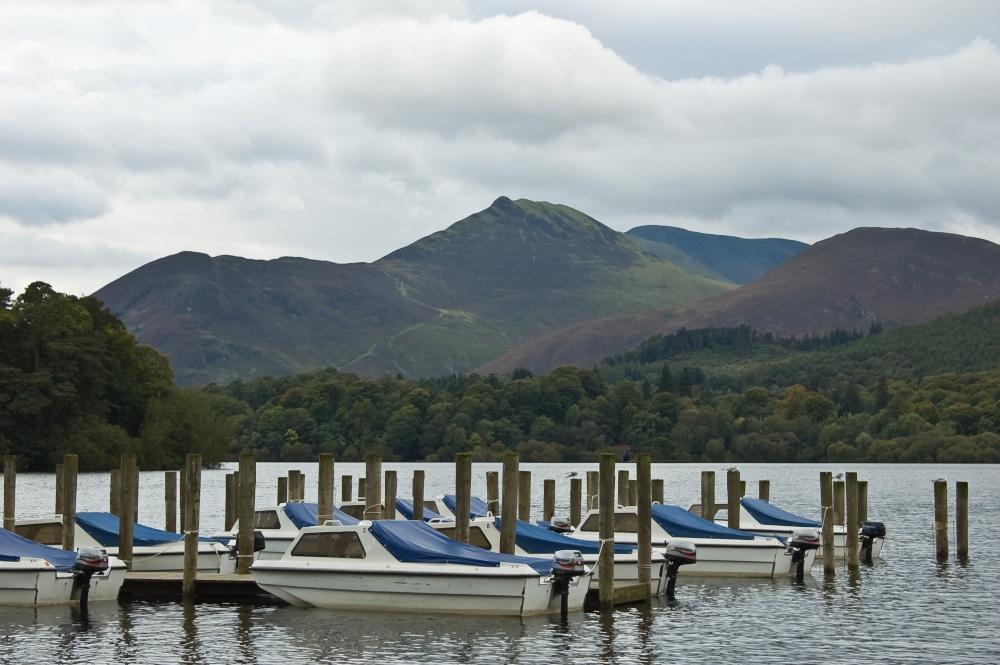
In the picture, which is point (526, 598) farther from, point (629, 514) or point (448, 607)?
point (629, 514)

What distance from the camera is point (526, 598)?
3284 cm

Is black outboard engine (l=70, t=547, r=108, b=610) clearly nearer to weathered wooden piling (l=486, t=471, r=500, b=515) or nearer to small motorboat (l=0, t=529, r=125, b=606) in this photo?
small motorboat (l=0, t=529, r=125, b=606)

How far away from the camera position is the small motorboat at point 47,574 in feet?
112

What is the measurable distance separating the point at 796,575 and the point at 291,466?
490 feet

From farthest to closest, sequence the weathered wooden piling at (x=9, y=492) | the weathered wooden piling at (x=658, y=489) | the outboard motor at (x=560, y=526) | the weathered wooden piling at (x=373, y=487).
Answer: the weathered wooden piling at (x=658, y=489), the outboard motor at (x=560, y=526), the weathered wooden piling at (x=9, y=492), the weathered wooden piling at (x=373, y=487)

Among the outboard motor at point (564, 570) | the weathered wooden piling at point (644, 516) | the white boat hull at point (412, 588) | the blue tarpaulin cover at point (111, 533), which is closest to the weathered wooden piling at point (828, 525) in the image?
the weathered wooden piling at point (644, 516)

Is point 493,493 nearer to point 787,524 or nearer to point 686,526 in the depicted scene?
point 686,526

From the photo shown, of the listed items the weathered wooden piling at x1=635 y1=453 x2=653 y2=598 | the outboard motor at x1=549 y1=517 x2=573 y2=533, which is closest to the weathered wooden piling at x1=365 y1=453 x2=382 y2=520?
the weathered wooden piling at x1=635 y1=453 x2=653 y2=598

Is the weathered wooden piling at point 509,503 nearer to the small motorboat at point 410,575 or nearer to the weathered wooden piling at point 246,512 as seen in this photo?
the small motorboat at point 410,575

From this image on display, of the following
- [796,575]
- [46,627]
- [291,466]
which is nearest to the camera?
[46,627]

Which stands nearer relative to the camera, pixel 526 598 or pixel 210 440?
pixel 526 598

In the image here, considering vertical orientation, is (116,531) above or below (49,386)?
below

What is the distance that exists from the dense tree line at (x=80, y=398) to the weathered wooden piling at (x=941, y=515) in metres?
77.3

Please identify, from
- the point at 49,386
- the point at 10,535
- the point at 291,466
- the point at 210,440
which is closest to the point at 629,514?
the point at 10,535
